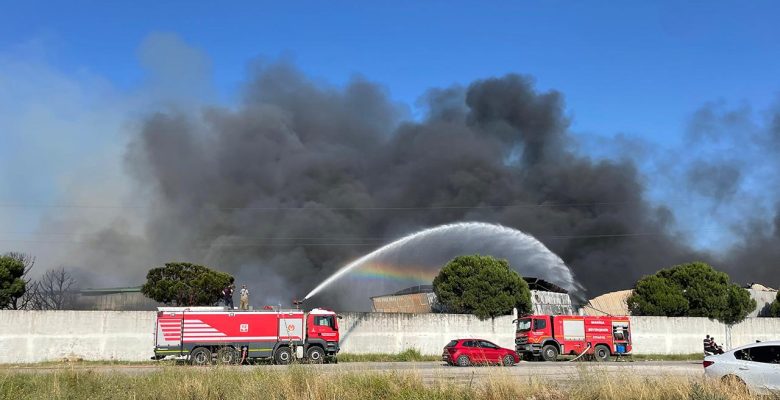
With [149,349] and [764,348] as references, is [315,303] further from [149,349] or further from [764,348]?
[764,348]

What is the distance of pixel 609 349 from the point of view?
34.6m

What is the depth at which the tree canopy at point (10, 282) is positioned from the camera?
114 ft

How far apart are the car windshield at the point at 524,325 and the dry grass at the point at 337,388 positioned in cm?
2191

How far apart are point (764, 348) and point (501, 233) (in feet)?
134

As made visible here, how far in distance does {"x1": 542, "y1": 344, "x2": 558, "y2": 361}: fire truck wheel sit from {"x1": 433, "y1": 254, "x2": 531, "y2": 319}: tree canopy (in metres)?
4.64

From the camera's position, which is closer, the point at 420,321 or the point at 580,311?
the point at 420,321

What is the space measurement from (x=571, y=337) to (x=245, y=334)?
1737 cm

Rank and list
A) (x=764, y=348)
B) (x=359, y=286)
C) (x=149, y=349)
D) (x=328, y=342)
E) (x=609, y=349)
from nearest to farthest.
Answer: (x=764, y=348), (x=328, y=342), (x=149, y=349), (x=609, y=349), (x=359, y=286)

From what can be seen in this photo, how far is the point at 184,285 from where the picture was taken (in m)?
48.7

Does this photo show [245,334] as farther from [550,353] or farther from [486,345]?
[550,353]

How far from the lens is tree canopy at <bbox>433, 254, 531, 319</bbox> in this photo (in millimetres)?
37938

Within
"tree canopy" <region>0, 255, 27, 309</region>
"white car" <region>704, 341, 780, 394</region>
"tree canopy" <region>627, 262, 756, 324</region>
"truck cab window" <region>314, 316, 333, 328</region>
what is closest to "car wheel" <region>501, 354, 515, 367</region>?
"truck cab window" <region>314, 316, 333, 328</region>

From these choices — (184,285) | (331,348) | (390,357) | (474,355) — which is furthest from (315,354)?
(184,285)

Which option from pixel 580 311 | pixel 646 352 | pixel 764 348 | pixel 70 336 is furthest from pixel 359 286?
pixel 764 348
